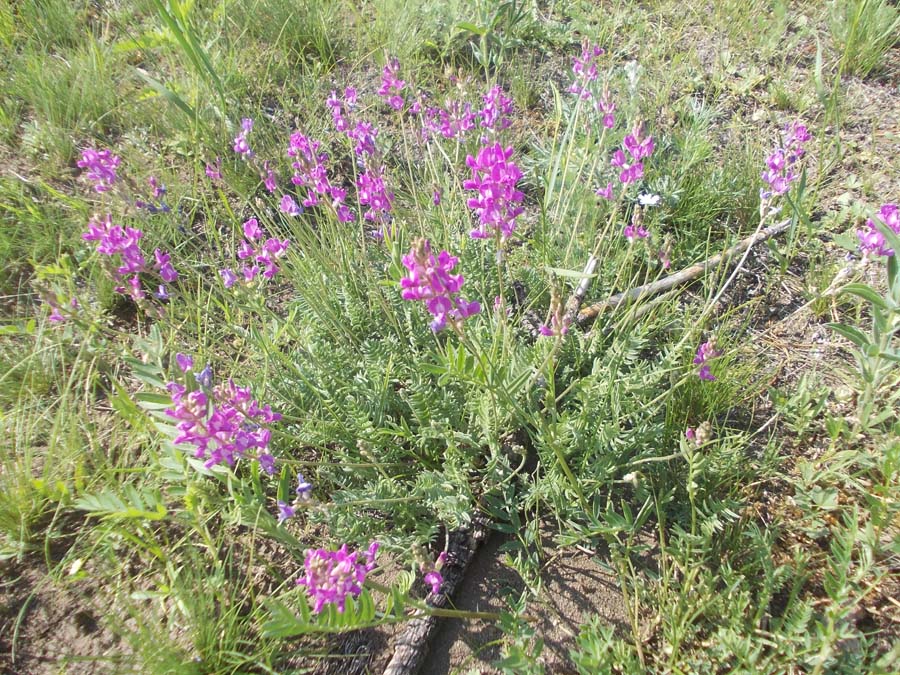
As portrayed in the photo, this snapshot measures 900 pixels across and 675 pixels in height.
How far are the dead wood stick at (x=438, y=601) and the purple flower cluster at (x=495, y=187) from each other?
101 cm

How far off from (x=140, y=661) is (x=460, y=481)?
104 cm

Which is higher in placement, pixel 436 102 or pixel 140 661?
pixel 436 102

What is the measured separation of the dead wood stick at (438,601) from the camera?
1.77m

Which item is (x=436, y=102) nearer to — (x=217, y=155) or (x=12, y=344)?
(x=217, y=155)

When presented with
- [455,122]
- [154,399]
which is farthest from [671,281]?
[154,399]

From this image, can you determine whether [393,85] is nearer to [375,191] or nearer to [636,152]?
[375,191]

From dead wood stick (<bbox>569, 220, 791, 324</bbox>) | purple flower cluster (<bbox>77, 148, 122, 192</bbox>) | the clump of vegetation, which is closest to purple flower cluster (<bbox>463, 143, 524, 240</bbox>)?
the clump of vegetation

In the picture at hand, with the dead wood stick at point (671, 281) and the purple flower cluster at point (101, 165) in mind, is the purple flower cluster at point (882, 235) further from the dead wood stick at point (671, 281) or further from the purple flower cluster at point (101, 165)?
the purple flower cluster at point (101, 165)

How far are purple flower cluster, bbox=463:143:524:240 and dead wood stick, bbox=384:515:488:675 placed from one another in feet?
3.32

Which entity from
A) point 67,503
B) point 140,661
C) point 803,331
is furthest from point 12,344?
point 803,331

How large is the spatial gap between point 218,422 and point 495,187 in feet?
3.09

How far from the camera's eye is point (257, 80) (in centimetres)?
366

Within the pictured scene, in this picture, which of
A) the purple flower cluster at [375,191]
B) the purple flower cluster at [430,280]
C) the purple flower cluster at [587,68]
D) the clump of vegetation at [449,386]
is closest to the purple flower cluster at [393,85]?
the clump of vegetation at [449,386]

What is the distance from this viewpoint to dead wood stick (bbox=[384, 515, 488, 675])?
1.77 m
